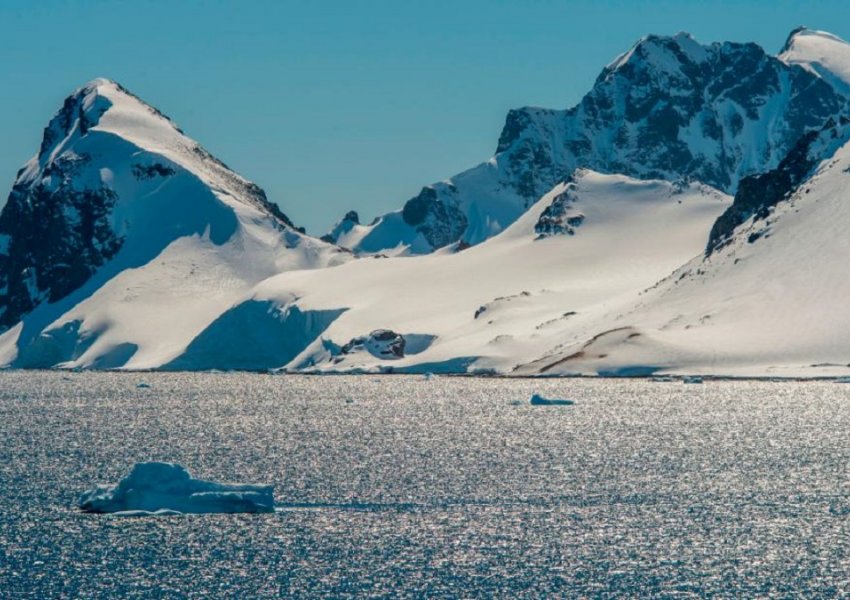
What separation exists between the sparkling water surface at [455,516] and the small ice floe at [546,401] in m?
27.8

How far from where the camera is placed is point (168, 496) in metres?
89.0

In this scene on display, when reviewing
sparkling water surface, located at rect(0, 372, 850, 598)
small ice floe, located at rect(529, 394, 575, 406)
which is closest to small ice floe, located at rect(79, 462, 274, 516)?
sparkling water surface, located at rect(0, 372, 850, 598)

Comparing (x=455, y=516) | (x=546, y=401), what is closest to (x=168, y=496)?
(x=455, y=516)

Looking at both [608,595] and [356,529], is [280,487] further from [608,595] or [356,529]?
[608,595]

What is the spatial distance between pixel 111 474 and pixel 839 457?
53.7m

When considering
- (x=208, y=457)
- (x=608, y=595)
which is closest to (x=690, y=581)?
(x=608, y=595)

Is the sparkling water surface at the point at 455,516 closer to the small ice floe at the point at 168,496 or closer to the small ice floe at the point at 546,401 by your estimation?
the small ice floe at the point at 168,496

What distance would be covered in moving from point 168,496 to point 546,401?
102268 millimetres

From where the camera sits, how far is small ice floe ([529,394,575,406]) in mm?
185000

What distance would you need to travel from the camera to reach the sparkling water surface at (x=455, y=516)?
6975 centimetres

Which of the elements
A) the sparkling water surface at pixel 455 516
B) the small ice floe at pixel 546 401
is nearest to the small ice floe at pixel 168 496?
the sparkling water surface at pixel 455 516

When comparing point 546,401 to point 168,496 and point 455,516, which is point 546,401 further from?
point 168,496

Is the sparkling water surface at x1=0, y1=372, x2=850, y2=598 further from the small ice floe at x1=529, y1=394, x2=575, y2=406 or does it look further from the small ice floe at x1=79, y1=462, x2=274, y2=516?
the small ice floe at x1=529, y1=394, x2=575, y2=406

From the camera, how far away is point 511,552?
250 feet
